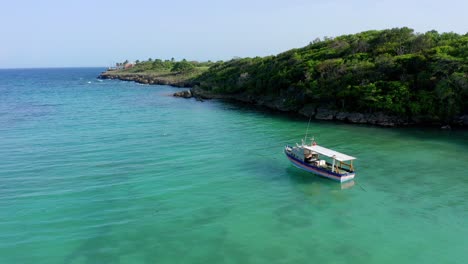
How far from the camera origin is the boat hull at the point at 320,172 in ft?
87.5

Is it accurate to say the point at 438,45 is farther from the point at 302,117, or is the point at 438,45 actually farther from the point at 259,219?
the point at 259,219

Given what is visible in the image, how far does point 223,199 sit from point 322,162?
9.82 metres

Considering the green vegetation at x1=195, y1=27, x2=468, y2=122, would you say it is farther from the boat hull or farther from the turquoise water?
the boat hull

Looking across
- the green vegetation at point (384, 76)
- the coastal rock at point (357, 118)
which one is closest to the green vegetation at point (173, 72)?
the green vegetation at point (384, 76)

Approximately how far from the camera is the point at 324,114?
5375 cm

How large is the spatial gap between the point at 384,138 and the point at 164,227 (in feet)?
100

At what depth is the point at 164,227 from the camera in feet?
65.6

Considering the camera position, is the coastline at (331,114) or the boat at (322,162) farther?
the coastline at (331,114)

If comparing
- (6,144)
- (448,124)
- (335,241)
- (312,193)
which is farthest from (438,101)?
(6,144)

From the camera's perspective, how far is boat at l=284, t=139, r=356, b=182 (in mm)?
26892

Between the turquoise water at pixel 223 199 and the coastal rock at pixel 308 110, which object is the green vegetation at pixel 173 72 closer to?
the coastal rock at pixel 308 110

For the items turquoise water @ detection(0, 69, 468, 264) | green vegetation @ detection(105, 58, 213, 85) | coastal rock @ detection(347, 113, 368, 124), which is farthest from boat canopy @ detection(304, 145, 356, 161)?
green vegetation @ detection(105, 58, 213, 85)

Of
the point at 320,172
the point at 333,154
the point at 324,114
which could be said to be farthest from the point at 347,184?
the point at 324,114

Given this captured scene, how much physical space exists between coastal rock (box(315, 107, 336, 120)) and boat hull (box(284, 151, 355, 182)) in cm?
2455
